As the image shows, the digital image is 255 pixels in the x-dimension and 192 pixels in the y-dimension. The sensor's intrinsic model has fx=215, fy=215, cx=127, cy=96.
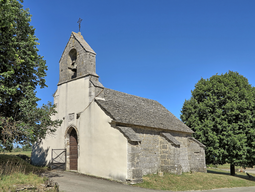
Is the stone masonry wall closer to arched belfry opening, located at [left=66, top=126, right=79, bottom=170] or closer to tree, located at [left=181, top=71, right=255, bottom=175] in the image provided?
arched belfry opening, located at [left=66, top=126, right=79, bottom=170]

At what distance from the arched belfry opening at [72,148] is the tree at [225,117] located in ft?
42.6

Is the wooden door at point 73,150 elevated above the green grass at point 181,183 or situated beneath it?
elevated above

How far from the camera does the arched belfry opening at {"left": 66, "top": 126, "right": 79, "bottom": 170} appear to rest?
16.8 m

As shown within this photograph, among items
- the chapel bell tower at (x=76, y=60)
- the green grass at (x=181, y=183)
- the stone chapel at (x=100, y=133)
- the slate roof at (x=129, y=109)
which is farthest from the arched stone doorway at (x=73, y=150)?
the green grass at (x=181, y=183)

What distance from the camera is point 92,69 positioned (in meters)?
17.2

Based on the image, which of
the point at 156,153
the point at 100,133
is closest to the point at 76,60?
the point at 100,133

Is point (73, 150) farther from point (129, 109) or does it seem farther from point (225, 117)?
point (225, 117)

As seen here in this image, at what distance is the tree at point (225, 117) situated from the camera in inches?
819

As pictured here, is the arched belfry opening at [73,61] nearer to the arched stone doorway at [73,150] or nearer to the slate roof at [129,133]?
the arched stone doorway at [73,150]

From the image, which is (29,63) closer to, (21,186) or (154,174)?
(21,186)

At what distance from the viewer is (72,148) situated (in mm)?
17188

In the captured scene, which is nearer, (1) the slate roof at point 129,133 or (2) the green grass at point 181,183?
(2) the green grass at point 181,183

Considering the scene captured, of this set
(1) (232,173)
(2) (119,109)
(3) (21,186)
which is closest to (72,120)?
(2) (119,109)

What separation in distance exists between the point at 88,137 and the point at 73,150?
89.5 inches
